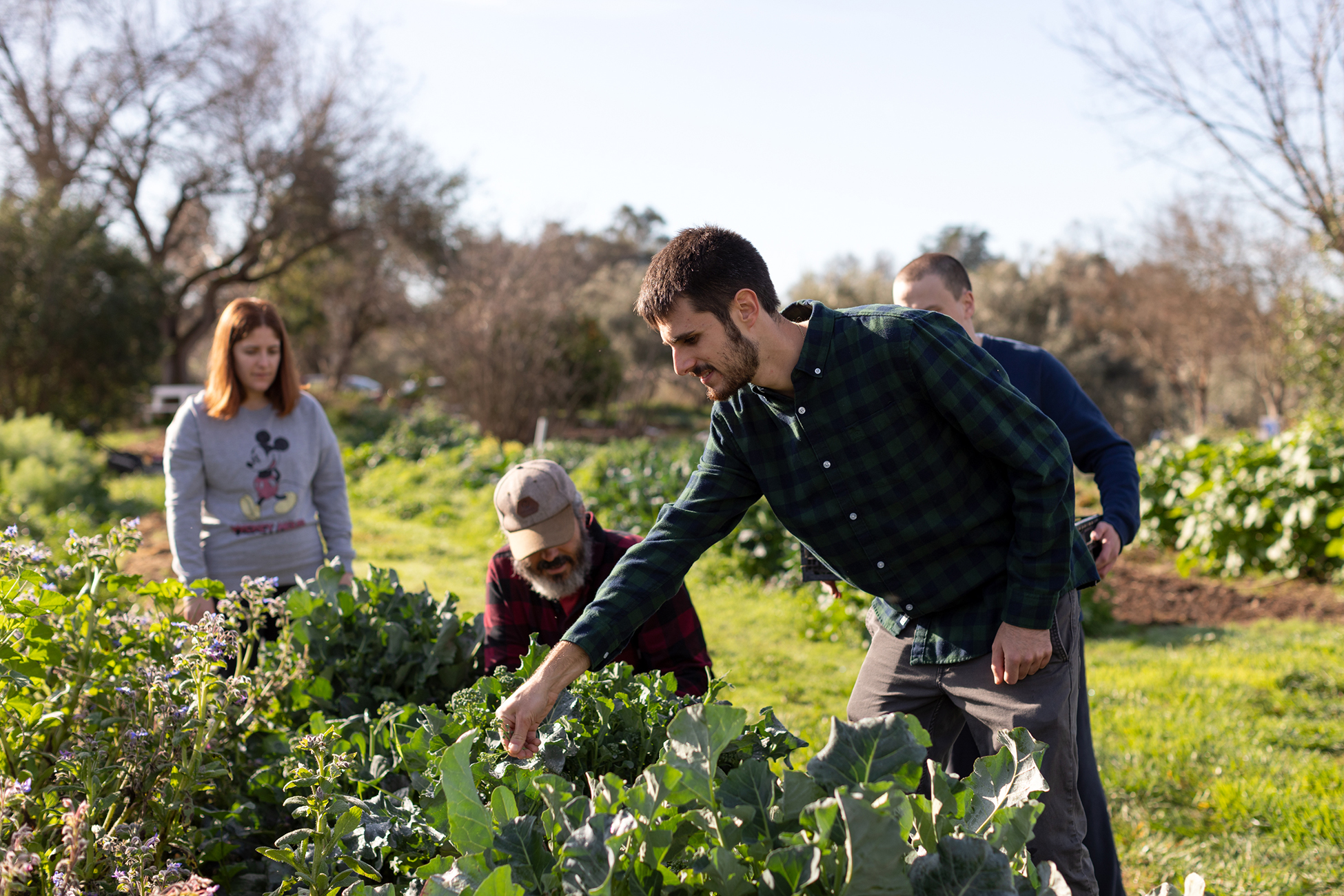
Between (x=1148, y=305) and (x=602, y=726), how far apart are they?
30.1 metres

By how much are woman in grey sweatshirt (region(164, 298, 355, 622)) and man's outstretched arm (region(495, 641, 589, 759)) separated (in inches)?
76.7

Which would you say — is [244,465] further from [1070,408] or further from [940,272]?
[1070,408]

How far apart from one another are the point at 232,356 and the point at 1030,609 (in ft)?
9.30

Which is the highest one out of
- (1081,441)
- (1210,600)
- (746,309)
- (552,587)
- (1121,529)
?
(746,309)

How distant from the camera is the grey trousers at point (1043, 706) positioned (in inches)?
82.0

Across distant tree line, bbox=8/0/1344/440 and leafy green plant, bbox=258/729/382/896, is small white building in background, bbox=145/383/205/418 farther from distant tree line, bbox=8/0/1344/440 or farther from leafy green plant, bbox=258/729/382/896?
leafy green plant, bbox=258/729/382/896

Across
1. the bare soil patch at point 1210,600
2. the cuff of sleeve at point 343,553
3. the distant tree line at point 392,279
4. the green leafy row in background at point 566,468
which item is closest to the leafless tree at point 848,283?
the distant tree line at point 392,279

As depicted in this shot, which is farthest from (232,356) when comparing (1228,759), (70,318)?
(70,318)

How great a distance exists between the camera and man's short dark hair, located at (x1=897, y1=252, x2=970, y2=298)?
2.92m

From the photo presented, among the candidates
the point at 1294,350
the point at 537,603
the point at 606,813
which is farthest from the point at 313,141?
the point at 606,813

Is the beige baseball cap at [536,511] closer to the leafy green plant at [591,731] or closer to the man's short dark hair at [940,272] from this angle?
the leafy green plant at [591,731]

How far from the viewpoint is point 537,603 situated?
2797 millimetres

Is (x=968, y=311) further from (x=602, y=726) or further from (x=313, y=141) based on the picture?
(x=313, y=141)

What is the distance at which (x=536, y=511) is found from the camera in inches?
105
